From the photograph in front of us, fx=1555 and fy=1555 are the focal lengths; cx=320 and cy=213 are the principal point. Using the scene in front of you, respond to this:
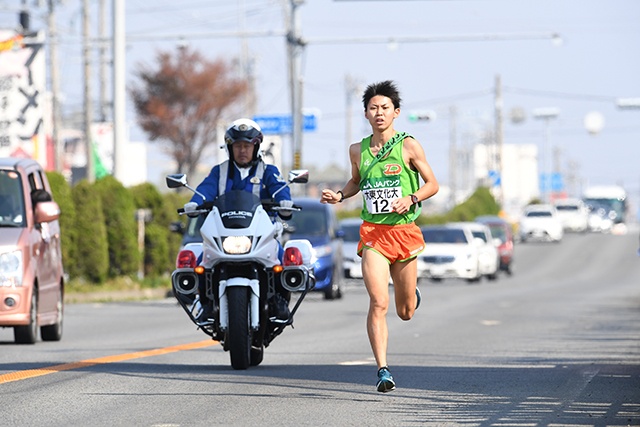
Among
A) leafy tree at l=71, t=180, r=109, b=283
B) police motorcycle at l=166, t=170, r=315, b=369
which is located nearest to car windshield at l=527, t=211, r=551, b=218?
leafy tree at l=71, t=180, r=109, b=283

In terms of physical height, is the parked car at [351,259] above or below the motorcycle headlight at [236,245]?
below

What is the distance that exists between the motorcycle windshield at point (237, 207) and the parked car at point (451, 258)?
95.7ft

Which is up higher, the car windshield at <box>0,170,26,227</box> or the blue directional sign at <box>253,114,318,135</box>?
the blue directional sign at <box>253,114,318,135</box>

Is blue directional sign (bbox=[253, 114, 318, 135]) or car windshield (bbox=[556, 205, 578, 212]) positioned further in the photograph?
car windshield (bbox=[556, 205, 578, 212])

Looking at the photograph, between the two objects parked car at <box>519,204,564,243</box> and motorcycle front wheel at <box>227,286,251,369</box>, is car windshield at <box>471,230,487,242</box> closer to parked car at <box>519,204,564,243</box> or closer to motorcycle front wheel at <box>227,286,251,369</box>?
parked car at <box>519,204,564,243</box>

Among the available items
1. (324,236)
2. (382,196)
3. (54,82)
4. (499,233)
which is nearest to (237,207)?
(382,196)

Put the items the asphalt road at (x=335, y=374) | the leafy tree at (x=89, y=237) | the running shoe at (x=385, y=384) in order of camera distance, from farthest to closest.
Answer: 1. the leafy tree at (x=89, y=237)
2. the running shoe at (x=385, y=384)
3. the asphalt road at (x=335, y=374)

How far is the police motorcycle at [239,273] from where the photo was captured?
12000mm

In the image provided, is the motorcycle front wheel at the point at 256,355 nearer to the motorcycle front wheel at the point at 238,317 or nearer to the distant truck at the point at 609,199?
the motorcycle front wheel at the point at 238,317

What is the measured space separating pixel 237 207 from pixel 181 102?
5825 centimetres

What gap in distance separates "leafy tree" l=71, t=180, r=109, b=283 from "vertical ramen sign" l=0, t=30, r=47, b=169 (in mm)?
5357

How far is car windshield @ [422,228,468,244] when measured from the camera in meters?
42.8

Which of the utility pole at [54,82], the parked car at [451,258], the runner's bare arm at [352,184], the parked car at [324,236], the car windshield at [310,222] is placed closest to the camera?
the runner's bare arm at [352,184]

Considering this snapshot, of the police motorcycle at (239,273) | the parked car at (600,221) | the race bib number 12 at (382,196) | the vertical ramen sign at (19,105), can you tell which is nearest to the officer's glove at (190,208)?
the police motorcycle at (239,273)
